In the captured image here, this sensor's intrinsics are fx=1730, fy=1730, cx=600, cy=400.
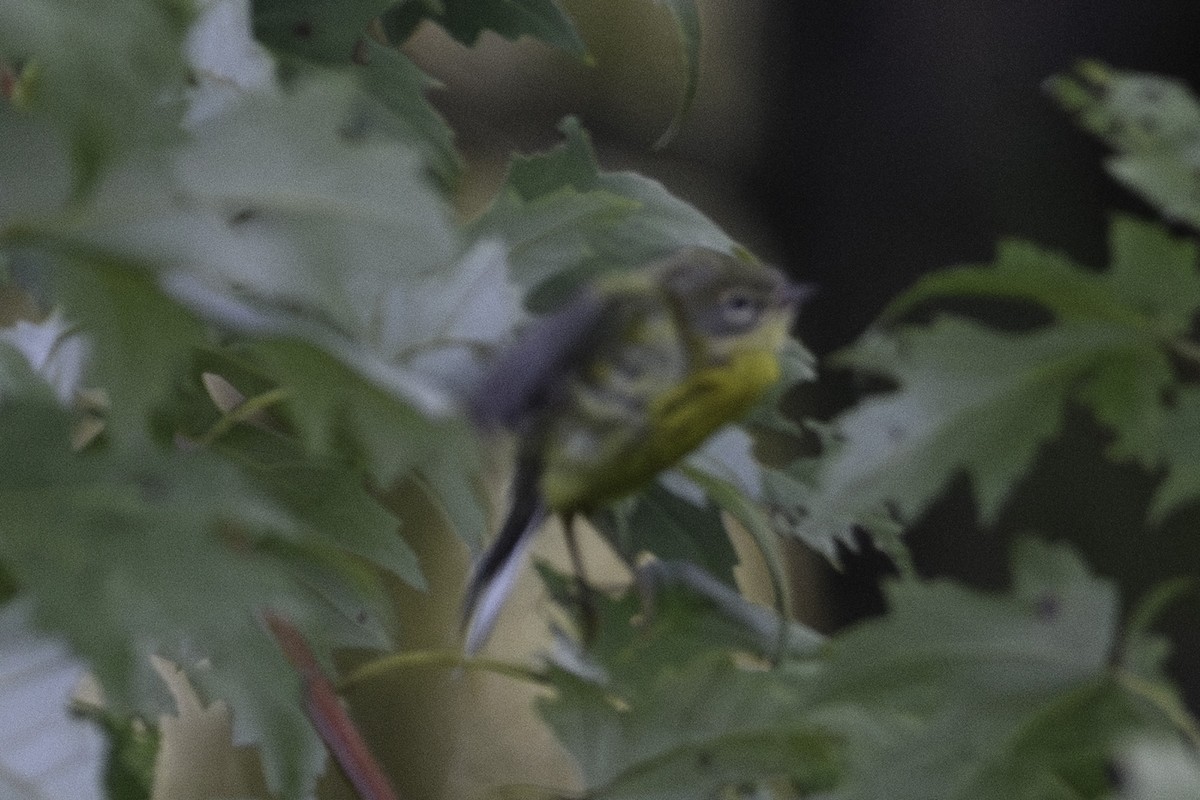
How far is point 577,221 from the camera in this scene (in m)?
0.45

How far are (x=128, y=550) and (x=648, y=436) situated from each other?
0.37 ft

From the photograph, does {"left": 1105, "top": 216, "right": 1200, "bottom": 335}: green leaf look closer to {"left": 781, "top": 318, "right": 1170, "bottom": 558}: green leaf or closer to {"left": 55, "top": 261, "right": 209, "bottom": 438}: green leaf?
{"left": 781, "top": 318, "right": 1170, "bottom": 558}: green leaf

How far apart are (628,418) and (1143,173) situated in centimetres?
12

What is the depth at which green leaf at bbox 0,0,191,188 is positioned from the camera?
29 centimetres

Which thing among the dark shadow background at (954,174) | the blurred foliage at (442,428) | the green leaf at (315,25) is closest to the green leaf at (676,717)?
the blurred foliage at (442,428)

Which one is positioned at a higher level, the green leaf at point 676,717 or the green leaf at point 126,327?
the green leaf at point 126,327

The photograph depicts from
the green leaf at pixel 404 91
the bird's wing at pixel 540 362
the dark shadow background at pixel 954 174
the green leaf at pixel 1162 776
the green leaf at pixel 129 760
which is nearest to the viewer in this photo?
the green leaf at pixel 1162 776

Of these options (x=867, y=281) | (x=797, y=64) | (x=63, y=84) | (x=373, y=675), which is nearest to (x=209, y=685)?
(x=373, y=675)

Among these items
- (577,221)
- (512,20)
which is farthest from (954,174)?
(577,221)

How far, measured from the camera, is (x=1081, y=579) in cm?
35

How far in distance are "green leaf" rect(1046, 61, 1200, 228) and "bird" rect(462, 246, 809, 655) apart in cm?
9

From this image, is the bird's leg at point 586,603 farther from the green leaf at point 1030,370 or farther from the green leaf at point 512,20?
the green leaf at point 512,20

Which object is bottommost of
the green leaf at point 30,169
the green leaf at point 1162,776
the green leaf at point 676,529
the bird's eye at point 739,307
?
the green leaf at point 676,529

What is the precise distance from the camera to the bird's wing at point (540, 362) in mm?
369
